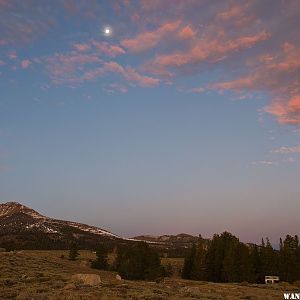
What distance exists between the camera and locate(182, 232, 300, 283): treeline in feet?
263

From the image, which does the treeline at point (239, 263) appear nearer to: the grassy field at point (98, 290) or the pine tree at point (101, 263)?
the pine tree at point (101, 263)

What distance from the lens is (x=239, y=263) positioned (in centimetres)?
8044

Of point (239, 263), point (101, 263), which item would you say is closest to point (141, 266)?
point (101, 263)

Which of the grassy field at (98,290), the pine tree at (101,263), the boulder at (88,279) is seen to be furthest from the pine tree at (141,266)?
the boulder at (88,279)

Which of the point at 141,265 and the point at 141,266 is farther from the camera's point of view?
the point at 141,265

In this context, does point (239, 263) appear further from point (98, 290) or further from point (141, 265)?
point (98, 290)

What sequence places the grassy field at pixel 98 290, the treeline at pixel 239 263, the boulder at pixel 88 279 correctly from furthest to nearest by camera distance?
the treeline at pixel 239 263
the boulder at pixel 88 279
the grassy field at pixel 98 290

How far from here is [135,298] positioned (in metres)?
21.3

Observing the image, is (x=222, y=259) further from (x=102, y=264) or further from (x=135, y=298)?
(x=135, y=298)

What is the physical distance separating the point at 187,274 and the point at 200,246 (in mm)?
7215

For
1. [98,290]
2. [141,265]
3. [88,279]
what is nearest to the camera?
[98,290]

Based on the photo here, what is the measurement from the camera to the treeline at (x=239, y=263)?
8031cm

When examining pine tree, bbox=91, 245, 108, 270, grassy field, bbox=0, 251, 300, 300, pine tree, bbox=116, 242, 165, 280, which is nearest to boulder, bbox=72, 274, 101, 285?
grassy field, bbox=0, 251, 300, 300

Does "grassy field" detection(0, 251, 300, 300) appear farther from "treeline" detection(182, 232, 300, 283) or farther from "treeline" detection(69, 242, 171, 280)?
"treeline" detection(182, 232, 300, 283)
